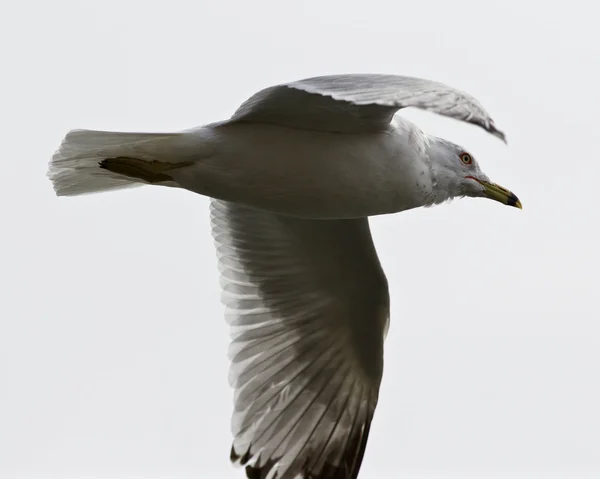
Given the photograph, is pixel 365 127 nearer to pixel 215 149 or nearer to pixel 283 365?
pixel 215 149

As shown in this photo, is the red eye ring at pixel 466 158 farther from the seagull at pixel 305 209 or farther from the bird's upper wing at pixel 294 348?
the bird's upper wing at pixel 294 348

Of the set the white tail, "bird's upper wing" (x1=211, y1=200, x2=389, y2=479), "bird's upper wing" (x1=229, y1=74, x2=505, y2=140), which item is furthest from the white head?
the white tail

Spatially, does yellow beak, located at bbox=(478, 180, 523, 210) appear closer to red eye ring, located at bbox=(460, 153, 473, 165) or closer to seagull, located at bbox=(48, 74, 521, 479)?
seagull, located at bbox=(48, 74, 521, 479)

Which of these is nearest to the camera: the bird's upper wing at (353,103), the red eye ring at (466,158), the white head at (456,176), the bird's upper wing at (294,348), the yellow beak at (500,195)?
the bird's upper wing at (353,103)

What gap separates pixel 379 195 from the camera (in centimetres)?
570

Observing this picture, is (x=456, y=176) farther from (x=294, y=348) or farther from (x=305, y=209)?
(x=294, y=348)

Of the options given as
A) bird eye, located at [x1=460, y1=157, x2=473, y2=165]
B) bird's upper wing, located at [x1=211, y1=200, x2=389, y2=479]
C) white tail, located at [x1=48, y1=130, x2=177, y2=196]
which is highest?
bird eye, located at [x1=460, y1=157, x2=473, y2=165]

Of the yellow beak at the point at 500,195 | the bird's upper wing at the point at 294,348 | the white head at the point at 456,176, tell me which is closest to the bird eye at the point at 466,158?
the white head at the point at 456,176

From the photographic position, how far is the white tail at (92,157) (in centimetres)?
561

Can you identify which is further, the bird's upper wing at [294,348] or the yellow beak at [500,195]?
the bird's upper wing at [294,348]

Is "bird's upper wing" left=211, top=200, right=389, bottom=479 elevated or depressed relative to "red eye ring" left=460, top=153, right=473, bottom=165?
depressed

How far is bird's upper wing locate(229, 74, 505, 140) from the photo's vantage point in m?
4.52

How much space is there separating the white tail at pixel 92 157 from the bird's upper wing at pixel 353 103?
0.46 m

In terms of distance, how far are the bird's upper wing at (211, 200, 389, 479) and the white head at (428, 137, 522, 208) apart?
97cm
